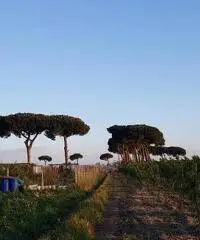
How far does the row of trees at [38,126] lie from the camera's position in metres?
65.0

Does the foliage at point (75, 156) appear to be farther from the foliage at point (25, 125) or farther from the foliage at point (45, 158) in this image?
the foliage at point (25, 125)

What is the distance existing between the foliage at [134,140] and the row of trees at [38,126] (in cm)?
1633

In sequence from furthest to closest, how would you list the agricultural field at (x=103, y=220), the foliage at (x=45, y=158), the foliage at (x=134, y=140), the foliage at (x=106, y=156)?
1. the foliage at (x=106, y=156)
2. the foliage at (x=45, y=158)
3. the foliage at (x=134, y=140)
4. the agricultural field at (x=103, y=220)

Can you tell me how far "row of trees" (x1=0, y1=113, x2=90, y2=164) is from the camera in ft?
213

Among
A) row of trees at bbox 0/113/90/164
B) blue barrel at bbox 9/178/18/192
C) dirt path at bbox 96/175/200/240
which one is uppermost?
row of trees at bbox 0/113/90/164

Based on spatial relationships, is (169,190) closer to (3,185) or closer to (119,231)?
(3,185)

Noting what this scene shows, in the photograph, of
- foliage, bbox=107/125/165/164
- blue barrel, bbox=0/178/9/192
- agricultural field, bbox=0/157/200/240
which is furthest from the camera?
foliage, bbox=107/125/165/164

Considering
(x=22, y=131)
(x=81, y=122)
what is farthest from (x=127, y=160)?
(x=22, y=131)

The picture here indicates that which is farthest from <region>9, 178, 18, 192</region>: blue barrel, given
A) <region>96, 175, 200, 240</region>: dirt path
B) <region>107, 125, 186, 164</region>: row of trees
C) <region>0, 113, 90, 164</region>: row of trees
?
<region>107, 125, 186, 164</region>: row of trees

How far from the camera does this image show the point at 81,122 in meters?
70.4

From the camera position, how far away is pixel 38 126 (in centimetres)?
6594

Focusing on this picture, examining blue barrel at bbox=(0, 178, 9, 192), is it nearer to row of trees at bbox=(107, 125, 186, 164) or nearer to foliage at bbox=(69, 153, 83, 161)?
row of trees at bbox=(107, 125, 186, 164)

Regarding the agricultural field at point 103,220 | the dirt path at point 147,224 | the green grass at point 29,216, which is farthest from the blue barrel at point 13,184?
the dirt path at point 147,224

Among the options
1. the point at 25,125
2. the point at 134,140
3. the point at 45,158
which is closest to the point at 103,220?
the point at 25,125
